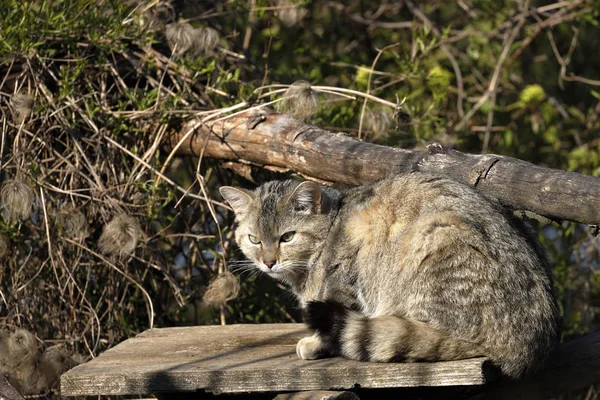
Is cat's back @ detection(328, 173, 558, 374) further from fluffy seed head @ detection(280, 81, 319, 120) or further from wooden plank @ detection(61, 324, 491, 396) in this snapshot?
fluffy seed head @ detection(280, 81, 319, 120)

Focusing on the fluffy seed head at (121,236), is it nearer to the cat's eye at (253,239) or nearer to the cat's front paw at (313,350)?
the cat's eye at (253,239)

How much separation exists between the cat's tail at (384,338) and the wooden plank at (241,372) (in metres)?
0.05

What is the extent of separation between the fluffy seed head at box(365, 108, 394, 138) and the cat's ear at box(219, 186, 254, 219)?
42.1 inches

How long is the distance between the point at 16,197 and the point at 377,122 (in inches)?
82.9

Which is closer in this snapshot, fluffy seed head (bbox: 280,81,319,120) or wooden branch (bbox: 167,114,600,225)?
wooden branch (bbox: 167,114,600,225)

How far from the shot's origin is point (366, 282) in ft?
11.8

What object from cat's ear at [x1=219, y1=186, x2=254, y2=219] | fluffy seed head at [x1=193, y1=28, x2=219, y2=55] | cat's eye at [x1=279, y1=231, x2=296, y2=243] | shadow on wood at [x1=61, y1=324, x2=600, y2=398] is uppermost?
fluffy seed head at [x1=193, y1=28, x2=219, y2=55]

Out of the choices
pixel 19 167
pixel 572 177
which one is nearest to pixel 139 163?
pixel 19 167

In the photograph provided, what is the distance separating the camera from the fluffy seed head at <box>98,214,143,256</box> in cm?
451

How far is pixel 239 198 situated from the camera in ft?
14.1

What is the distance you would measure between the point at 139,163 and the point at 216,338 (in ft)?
4.23

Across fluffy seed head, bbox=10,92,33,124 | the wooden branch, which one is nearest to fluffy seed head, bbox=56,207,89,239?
fluffy seed head, bbox=10,92,33,124

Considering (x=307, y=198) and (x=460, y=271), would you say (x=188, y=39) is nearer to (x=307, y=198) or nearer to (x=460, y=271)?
(x=307, y=198)

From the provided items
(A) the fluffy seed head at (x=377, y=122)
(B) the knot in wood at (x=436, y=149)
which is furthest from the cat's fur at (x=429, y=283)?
(A) the fluffy seed head at (x=377, y=122)
